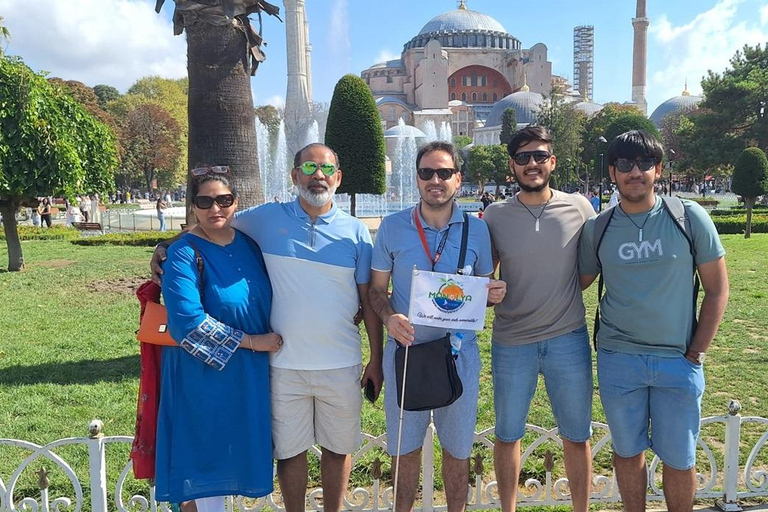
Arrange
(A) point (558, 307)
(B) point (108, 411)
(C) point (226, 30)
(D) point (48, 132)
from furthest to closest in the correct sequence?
1. (D) point (48, 132)
2. (C) point (226, 30)
3. (B) point (108, 411)
4. (A) point (558, 307)

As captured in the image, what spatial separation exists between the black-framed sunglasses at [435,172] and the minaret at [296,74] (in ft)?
133

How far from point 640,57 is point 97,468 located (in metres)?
77.7

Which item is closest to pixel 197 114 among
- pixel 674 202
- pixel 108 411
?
pixel 108 411

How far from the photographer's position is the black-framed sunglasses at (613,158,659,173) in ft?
8.57

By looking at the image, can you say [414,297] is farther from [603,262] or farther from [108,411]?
[108,411]

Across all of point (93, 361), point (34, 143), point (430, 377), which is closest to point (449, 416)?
point (430, 377)

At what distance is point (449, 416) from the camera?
105 inches

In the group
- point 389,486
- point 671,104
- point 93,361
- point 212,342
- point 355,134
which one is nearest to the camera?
point 212,342

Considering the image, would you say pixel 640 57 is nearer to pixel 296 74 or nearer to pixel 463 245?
pixel 296 74

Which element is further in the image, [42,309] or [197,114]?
[42,309]

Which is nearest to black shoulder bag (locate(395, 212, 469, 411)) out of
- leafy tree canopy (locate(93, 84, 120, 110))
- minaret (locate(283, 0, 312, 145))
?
minaret (locate(283, 0, 312, 145))

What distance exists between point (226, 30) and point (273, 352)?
3571 mm

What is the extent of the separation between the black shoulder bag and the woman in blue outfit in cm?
59

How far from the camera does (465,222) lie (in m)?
2.68
